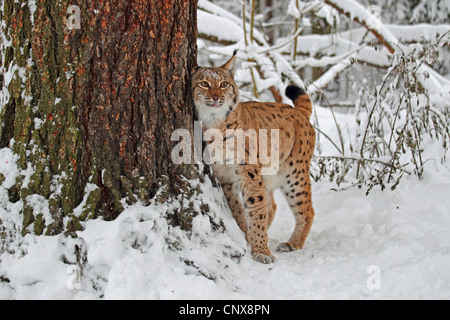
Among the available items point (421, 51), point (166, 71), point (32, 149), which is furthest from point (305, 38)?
point (32, 149)

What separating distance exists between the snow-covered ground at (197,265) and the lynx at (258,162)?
0.97 ft

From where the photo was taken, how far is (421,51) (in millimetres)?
4652

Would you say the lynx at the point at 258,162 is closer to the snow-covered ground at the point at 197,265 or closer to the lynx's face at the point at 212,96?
the lynx's face at the point at 212,96

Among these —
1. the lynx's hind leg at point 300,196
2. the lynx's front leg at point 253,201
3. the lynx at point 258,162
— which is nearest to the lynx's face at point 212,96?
the lynx at point 258,162

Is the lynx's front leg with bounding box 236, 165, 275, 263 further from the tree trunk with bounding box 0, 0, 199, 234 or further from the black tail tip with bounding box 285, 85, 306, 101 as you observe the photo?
the black tail tip with bounding box 285, 85, 306, 101

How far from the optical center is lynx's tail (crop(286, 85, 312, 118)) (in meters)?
5.08

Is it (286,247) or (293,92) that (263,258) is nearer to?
(286,247)

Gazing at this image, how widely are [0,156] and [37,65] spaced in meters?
0.65

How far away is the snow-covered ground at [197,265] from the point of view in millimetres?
2844

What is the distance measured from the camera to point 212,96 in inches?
148

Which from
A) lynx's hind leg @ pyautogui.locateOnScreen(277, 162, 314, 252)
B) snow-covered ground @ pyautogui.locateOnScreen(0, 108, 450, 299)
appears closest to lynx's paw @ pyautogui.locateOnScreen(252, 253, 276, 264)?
snow-covered ground @ pyautogui.locateOnScreen(0, 108, 450, 299)

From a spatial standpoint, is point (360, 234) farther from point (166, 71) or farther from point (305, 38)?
point (305, 38)

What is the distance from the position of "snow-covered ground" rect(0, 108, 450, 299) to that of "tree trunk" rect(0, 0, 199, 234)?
5.2 inches

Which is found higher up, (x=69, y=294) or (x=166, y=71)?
(x=166, y=71)
